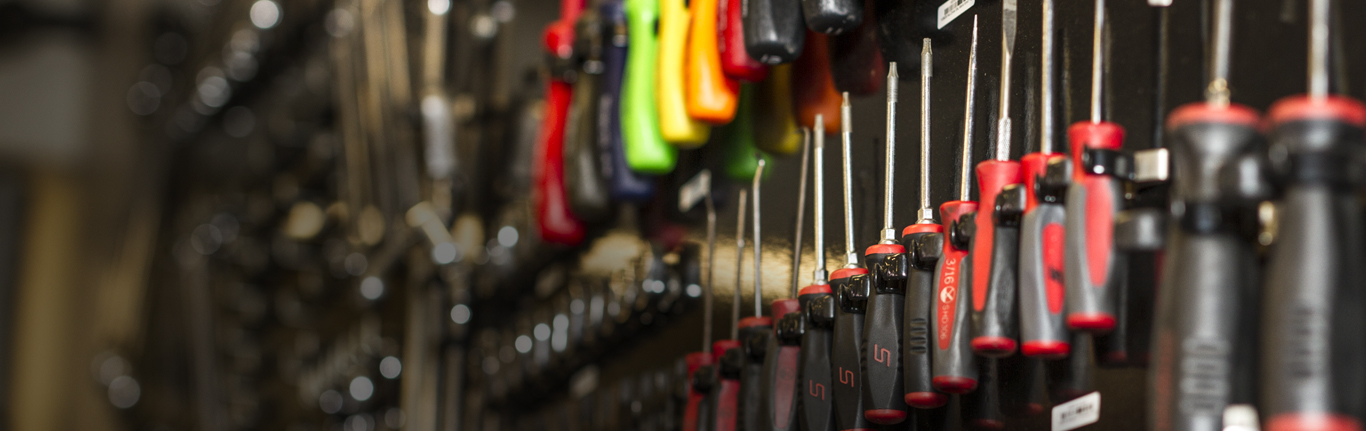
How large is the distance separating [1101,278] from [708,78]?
0.56 metres

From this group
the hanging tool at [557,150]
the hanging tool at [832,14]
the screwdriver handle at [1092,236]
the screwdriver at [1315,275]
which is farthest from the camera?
the hanging tool at [557,150]

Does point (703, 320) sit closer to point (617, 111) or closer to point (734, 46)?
point (617, 111)

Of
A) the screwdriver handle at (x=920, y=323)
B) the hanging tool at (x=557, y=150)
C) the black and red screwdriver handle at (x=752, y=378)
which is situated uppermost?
the hanging tool at (x=557, y=150)

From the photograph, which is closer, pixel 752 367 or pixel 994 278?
pixel 994 278

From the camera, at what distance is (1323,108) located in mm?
506

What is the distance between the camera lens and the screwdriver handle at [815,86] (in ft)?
3.63

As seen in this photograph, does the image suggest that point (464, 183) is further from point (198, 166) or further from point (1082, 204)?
point (198, 166)

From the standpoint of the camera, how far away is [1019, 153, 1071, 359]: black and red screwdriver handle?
2.18 ft

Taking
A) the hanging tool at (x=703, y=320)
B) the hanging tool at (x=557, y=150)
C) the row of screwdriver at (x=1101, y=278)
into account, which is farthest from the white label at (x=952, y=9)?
the hanging tool at (x=557, y=150)

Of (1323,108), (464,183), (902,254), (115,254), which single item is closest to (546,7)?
(464,183)

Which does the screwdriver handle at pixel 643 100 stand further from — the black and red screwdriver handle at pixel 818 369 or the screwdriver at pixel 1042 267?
the screwdriver at pixel 1042 267

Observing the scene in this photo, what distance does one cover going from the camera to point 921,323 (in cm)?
78

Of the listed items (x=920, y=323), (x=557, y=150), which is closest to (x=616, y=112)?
(x=557, y=150)

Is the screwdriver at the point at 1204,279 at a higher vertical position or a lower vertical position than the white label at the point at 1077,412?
higher
